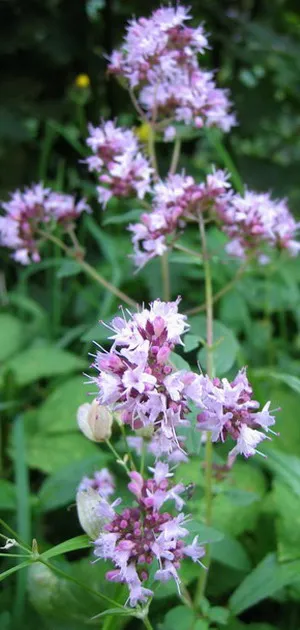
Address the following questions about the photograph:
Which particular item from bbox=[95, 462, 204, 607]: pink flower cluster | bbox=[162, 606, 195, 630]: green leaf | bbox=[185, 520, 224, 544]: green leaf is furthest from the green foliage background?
bbox=[95, 462, 204, 607]: pink flower cluster

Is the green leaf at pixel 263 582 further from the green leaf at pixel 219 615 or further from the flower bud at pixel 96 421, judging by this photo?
the flower bud at pixel 96 421

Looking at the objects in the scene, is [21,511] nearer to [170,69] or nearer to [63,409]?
[63,409]

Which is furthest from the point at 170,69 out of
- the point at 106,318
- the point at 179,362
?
the point at 179,362

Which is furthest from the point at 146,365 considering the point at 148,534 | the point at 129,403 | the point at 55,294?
the point at 55,294

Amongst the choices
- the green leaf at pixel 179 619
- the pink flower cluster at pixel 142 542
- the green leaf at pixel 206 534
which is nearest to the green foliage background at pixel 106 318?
the green leaf at pixel 179 619

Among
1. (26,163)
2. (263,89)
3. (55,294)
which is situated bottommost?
(55,294)

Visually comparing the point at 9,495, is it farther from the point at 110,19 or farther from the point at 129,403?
the point at 110,19
